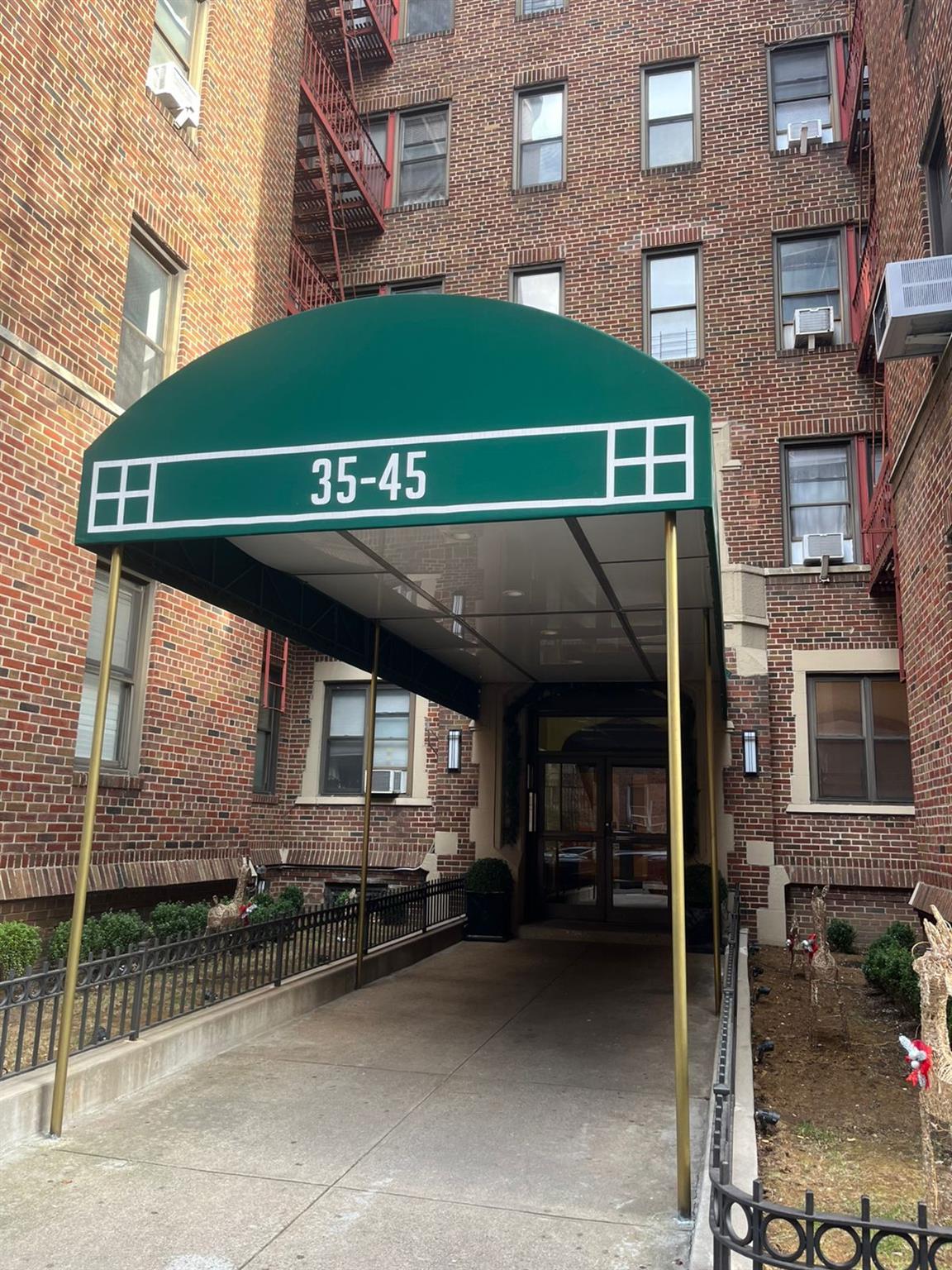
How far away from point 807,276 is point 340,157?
27.5 ft

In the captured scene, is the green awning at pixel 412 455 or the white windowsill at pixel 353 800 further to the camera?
the white windowsill at pixel 353 800

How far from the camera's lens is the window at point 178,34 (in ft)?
38.0

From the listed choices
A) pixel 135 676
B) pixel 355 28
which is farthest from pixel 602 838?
pixel 355 28

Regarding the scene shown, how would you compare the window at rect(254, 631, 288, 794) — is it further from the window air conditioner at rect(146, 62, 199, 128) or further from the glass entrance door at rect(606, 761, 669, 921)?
the window air conditioner at rect(146, 62, 199, 128)

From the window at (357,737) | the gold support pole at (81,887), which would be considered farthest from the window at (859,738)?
the gold support pole at (81,887)

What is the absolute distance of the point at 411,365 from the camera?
18.0 ft

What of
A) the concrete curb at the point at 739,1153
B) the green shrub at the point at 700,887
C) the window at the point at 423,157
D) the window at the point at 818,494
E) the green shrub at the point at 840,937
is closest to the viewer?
the concrete curb at the point at 739,1153

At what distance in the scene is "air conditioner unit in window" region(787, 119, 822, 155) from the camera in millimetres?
15695

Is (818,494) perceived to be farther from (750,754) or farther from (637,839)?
(637,839)

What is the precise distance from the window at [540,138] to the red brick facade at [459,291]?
0.96 feet

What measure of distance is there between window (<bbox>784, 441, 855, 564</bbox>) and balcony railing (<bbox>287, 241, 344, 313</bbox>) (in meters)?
8.11

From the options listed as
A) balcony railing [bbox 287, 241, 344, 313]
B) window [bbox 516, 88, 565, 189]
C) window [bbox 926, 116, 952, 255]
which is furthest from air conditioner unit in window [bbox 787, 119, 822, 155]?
balcony railing [bbox 287, 241, 344, 313]

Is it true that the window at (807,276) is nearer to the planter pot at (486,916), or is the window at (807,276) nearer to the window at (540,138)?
the window at (540,138)

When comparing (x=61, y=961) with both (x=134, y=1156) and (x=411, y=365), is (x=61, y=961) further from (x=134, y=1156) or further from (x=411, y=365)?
(x=411, y=365)
